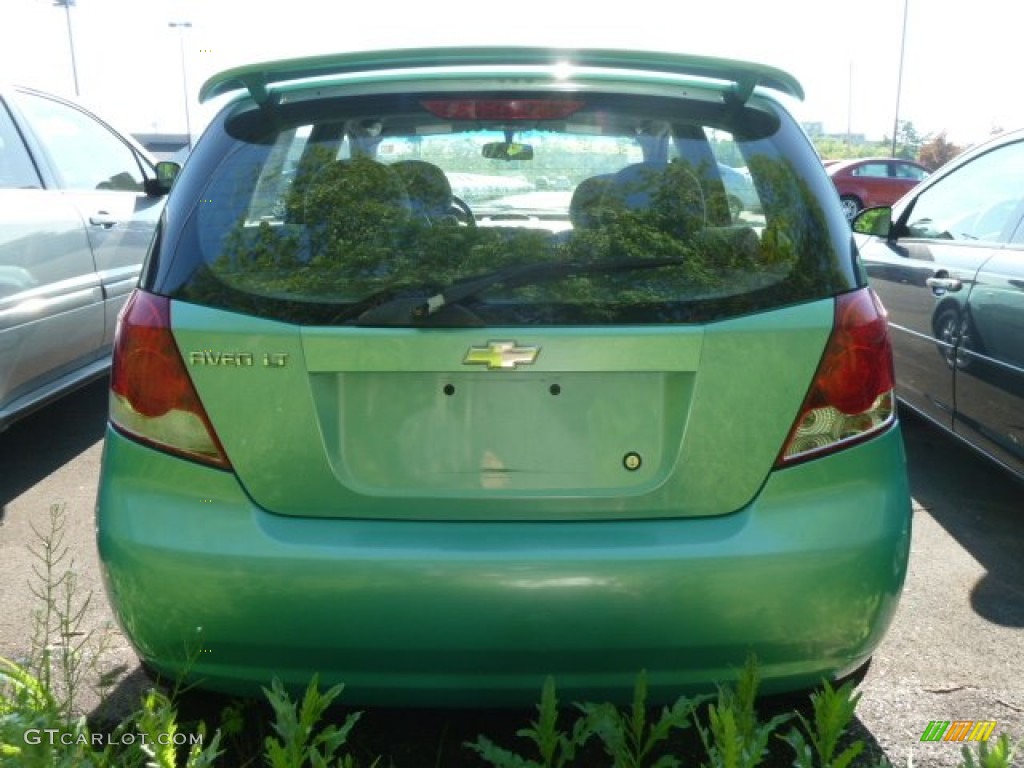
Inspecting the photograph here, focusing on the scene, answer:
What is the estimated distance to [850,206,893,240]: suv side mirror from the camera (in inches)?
197

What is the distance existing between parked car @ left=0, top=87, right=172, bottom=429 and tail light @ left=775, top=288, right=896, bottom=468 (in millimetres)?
3423

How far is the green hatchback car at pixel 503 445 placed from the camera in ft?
6.92

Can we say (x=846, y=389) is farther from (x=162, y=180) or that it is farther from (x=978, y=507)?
(x=162, y=180)

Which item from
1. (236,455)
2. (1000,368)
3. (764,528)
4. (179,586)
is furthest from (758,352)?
(1000,368)

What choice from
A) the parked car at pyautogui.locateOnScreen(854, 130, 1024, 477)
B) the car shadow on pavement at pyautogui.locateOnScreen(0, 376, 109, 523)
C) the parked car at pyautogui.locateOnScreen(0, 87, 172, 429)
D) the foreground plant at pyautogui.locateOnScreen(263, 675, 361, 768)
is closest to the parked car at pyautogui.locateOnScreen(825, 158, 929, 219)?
the parked car at pyautogui.locateOnScreen(854, 130, 1024, 477)

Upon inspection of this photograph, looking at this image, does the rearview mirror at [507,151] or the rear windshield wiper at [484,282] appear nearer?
the rear windshield wiper at [484,282]

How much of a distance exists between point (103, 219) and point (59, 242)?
1.74ft

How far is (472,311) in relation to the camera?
7.01 feet

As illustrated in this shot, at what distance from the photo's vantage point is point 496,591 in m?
2.08

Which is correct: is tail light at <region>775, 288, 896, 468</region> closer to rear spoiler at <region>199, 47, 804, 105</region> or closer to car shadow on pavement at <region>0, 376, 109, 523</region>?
rear spoiler at <region>199, 47, 804, 105</region>

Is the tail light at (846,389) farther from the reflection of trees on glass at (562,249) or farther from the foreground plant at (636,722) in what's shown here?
the foreground plant at (636,722)

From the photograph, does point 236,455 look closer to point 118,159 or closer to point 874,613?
point 874,613

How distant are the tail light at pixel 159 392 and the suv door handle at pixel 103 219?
10.7 ft

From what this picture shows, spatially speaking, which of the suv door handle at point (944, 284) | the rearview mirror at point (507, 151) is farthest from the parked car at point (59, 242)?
the suv door handle at point (944, 284)
